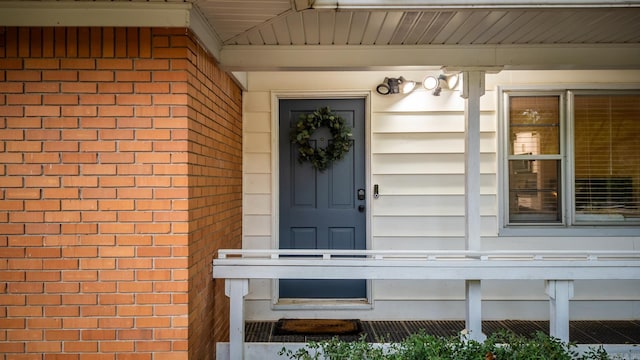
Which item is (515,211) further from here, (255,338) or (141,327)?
(141,327)

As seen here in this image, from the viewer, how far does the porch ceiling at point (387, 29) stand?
216cm

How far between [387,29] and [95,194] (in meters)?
1.88

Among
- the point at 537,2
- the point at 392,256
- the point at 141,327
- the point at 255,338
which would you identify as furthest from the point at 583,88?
the point at 141,327

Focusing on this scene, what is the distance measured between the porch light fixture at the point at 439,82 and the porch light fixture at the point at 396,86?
0.38 ft

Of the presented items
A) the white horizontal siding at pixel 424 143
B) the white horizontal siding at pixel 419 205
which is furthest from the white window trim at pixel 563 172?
the white horizontal siding at pixel 424 143

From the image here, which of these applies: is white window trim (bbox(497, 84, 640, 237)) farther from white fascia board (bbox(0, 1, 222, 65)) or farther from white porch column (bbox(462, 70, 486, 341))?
white fascia board (bbox(0, 1, 222, 65))

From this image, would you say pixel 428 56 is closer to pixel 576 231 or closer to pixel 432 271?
pixel 432 271

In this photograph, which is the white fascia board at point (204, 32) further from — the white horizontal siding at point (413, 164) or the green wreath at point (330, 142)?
the white horizontal siding at point (413, 164)

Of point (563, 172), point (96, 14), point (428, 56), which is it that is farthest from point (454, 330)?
point (96, 14)

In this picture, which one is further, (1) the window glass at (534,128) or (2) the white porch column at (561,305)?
(1) the window glass at (534,128)

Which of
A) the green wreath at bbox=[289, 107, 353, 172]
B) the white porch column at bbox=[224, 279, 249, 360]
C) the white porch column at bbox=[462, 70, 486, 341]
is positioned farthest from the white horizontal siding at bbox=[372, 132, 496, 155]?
the white porch column at bbox=[224, 279, 249, 360]

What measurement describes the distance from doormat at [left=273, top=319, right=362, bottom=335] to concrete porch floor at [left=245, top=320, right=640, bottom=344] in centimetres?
4

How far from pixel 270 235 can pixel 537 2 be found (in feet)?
8.46

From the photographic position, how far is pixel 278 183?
12.1ft
